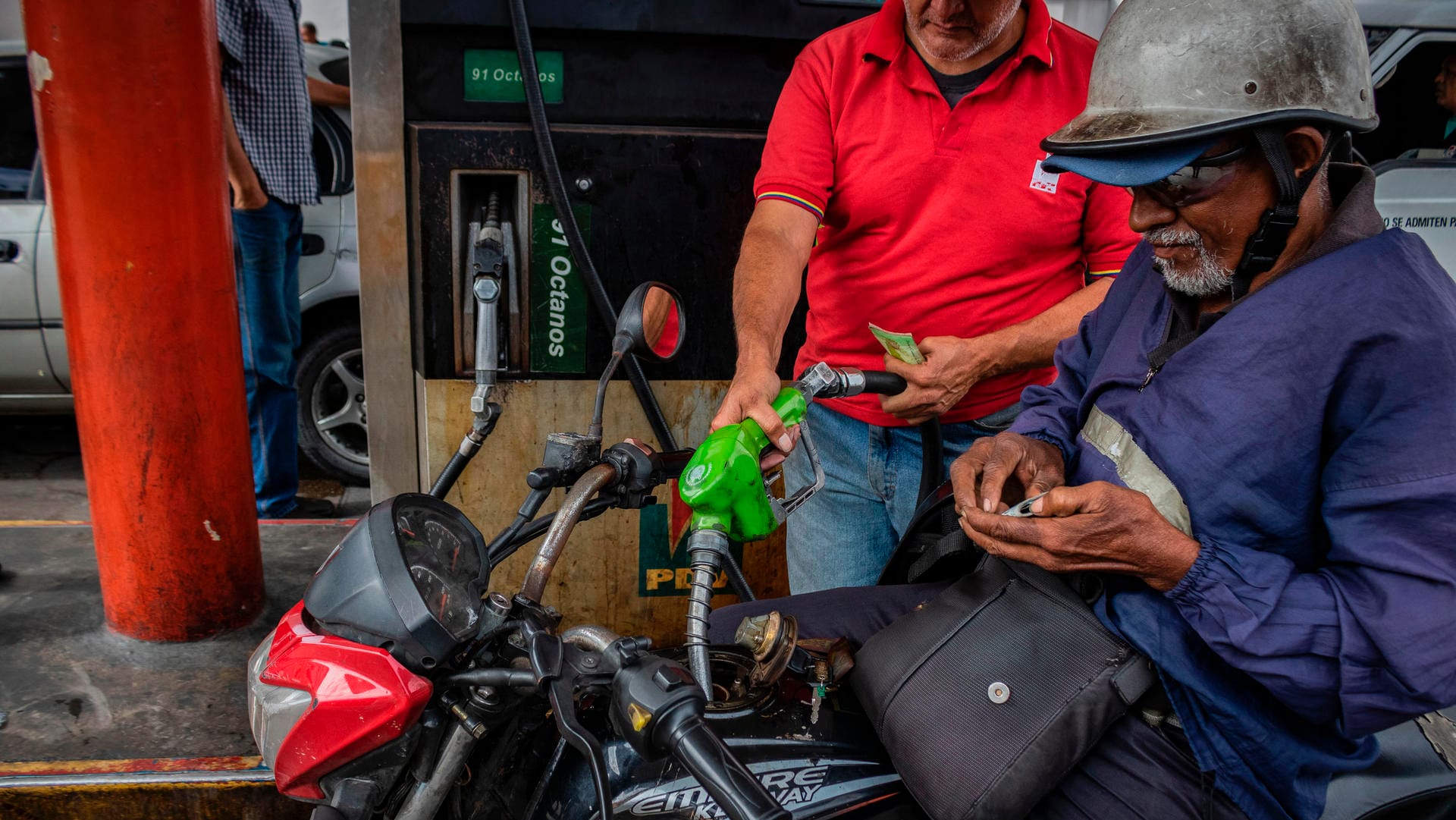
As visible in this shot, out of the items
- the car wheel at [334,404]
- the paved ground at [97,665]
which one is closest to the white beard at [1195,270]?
the paved ground at [97,665]

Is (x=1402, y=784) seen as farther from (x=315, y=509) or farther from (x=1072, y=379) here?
(x=315, y=509)

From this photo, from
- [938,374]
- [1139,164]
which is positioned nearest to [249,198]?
[938,374]

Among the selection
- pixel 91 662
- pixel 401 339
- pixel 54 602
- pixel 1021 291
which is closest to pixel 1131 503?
pixel 1021 291

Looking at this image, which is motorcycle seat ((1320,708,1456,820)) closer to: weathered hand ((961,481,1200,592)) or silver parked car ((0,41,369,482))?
weathered hand ((961,481,1200,592))

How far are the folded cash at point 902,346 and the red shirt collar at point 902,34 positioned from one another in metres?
0.59

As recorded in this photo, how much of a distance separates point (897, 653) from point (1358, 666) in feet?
1.87

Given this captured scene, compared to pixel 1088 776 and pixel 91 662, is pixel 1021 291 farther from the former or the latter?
pixel 91 662

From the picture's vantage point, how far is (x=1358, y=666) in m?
1.16

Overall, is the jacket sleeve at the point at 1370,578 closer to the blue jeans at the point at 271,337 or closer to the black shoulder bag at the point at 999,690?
the black shoulder bag at the point at 999,690

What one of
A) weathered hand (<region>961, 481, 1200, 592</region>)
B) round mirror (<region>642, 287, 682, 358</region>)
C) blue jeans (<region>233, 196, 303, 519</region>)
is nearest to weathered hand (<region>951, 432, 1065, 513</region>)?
weathered hand (<region>961, 481, 1200, 592</region>)

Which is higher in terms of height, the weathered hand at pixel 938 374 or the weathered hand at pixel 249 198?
the weathered hand at pixel 249 198

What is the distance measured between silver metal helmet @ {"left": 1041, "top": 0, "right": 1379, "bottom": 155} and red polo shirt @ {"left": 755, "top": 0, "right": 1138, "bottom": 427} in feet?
2.18

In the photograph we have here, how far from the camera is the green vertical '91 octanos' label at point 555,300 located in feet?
8.67

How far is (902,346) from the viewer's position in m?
1.93
